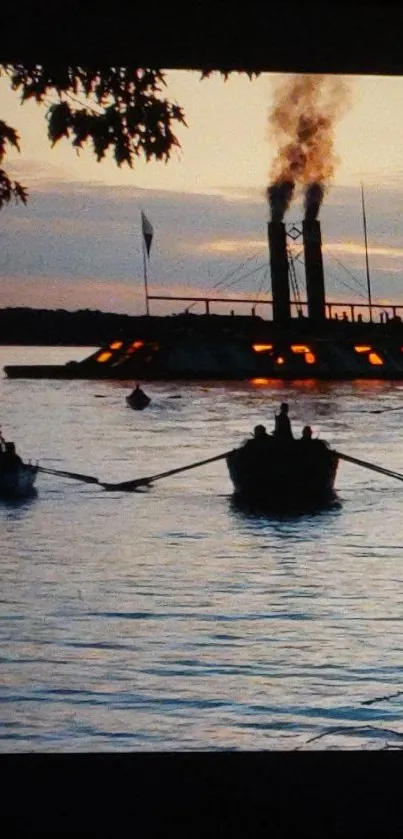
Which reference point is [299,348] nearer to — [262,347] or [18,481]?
[262,347]

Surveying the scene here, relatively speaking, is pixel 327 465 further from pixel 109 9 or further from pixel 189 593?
pixel 109 9

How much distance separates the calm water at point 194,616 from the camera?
12219 mm

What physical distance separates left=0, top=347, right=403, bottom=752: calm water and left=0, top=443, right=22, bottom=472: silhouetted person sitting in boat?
1.60 m

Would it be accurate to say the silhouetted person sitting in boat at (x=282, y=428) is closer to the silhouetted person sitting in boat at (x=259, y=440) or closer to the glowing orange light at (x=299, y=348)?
the silhouetted person sitting in boat at (x=259, y=440)

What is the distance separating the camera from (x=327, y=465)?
22.3 m

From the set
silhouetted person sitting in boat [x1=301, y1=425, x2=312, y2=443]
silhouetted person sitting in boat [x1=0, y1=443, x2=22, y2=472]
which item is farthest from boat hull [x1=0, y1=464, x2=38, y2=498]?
silhouetted person sitting in boat [x1=301, y1=425, x2=312, y2=443]

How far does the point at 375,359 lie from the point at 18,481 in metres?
21.5

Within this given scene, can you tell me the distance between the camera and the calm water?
12.2m

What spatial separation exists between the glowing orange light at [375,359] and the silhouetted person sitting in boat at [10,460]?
865 inches

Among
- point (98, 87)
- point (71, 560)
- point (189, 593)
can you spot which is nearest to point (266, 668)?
point (189, 593)

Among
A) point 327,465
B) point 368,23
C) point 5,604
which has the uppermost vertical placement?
point 368,23

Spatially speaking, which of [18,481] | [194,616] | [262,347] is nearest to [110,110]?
[194,616]

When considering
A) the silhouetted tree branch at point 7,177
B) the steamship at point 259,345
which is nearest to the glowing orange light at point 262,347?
the steamship at point 259,345

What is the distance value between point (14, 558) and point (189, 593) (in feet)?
16.7
